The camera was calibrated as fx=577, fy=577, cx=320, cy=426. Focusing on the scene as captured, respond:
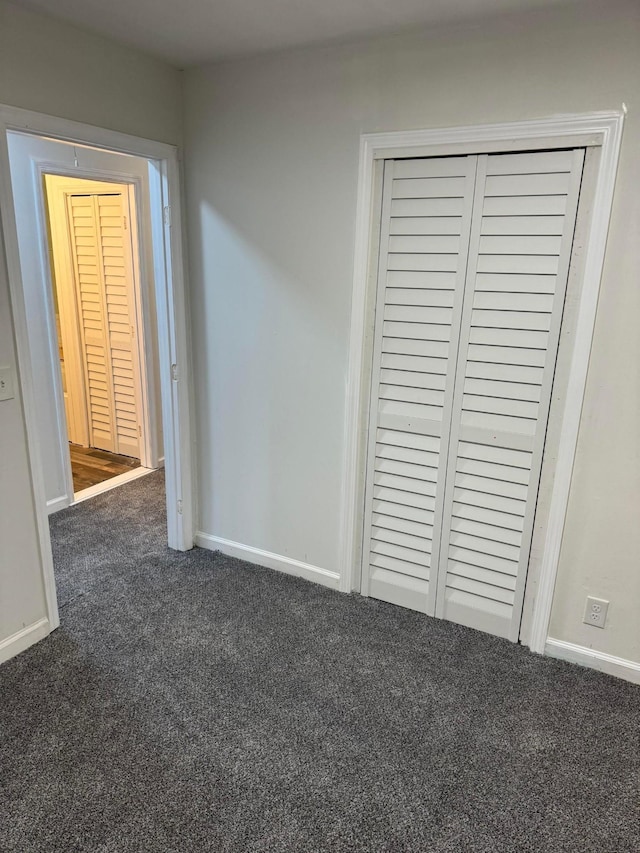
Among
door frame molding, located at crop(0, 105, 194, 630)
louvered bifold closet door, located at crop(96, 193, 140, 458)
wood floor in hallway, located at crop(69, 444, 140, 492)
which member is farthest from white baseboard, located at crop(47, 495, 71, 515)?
door frame molding, located at crop(0, 105, 194, 630)

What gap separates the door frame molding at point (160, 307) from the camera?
6.98ft

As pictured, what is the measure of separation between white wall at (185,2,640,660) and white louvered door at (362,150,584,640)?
6.7 inches

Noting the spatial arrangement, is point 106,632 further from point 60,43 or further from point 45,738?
point 60,43

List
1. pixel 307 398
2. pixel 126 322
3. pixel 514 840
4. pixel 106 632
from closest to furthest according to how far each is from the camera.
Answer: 1. pixel 514 840
2. pixel 106 632
3. pixel 307 398
4. pixel 126 322

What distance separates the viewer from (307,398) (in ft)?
8.99

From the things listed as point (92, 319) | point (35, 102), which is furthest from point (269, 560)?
point (92, 319)

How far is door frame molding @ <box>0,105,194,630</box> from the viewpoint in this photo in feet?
6.98

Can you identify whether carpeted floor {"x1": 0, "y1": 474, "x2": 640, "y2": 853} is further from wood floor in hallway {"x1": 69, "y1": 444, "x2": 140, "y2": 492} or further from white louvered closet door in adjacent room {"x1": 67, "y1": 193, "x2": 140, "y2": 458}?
white louvered closet door in adjacent room {"x1": 67, "y1": 193, "x2": 140, "y2": 458}

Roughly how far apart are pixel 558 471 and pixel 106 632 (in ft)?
6.62

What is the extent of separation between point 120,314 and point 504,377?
300cm

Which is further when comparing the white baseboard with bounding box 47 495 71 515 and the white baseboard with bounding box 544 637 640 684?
the white baseboard with bounding box 47 495 71 515

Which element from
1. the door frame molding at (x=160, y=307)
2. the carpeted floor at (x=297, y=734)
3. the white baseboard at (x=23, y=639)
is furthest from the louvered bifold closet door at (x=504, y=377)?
the white baseboard at (x=23, y=639)

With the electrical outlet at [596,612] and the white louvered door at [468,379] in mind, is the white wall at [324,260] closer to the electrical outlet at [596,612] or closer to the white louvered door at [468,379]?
the electrical outlet at [596,612]

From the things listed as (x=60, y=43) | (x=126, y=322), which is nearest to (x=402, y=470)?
(x=60, y=43)
